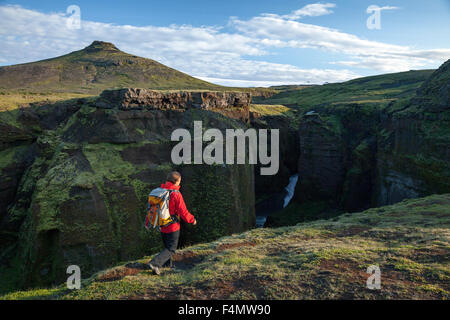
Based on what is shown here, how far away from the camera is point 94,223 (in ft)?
64.7

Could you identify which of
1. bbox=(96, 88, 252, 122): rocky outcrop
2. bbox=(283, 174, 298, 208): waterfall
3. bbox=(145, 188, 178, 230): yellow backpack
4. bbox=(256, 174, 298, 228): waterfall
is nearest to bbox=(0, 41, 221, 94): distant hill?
bbox=(96, 88, 252, 122): rocky outcrop

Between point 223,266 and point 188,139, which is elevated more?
point 188,139

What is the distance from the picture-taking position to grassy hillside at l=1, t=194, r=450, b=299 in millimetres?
6547

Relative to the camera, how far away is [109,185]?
21156 mm

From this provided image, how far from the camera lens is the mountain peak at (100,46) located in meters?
98.0

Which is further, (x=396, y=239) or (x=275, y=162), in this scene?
(x=275, y=162)

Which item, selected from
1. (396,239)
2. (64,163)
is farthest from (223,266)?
(64,163)

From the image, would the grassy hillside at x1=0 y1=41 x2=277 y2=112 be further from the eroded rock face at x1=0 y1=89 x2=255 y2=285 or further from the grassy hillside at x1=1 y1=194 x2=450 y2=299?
the grassy hillside at x1=1 y1=194 x2=450 y2=299

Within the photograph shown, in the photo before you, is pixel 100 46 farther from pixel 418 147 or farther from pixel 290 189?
pixel 418 147

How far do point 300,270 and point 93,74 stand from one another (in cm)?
8541

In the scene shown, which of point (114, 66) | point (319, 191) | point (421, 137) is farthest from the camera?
point (114, 66)

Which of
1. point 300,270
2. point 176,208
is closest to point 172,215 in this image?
point 176,208

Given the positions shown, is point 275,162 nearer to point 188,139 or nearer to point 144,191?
point 188,139
